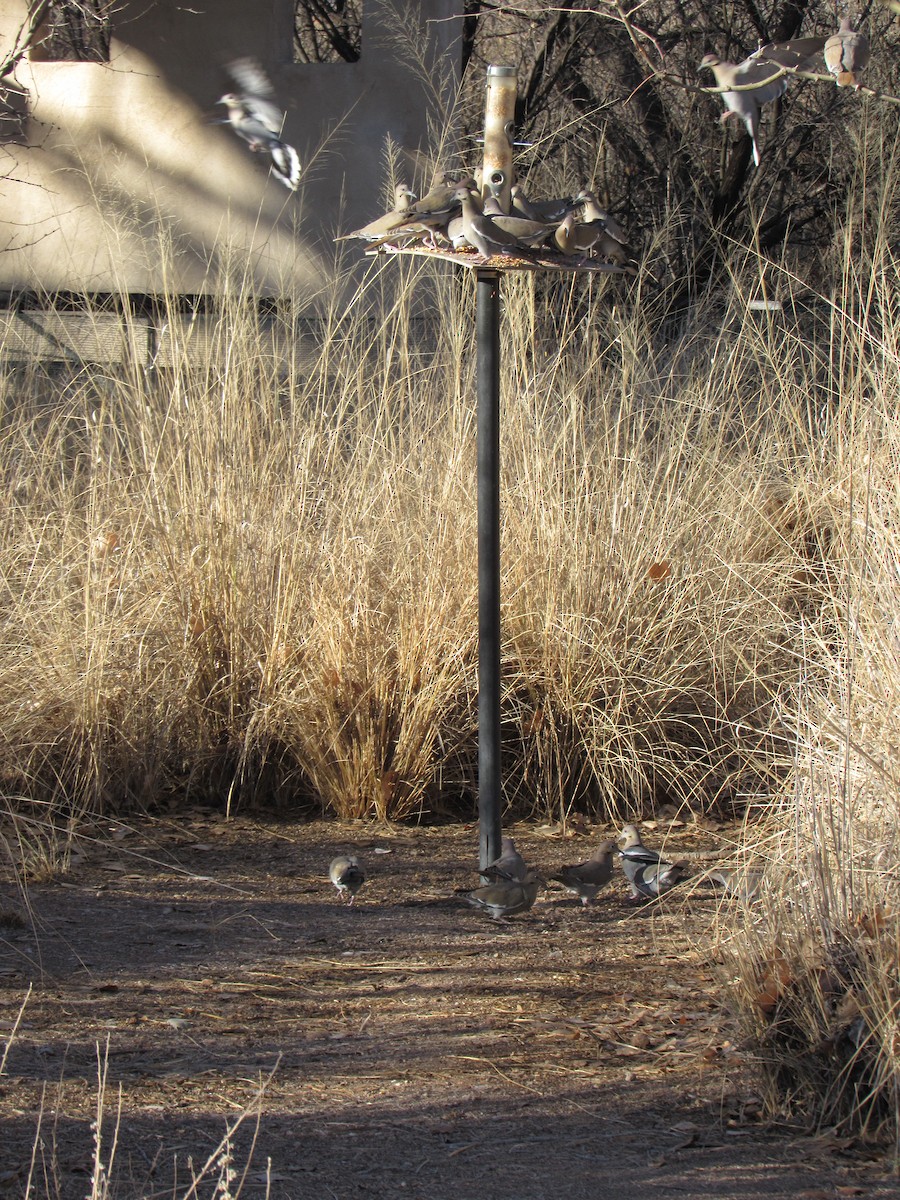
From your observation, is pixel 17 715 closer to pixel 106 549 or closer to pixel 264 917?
pixel 106 549

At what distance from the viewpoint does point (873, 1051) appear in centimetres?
240

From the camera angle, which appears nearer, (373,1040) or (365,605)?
(373,1040)

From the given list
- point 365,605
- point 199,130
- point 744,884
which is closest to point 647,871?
point 744,884

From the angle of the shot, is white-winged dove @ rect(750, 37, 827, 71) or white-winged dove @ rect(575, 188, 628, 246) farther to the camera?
white-winged dove @ rect(575, 188, 628, 246)

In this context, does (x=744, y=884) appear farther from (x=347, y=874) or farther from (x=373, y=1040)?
(x=347, y=874)

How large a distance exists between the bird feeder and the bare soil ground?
419 mm

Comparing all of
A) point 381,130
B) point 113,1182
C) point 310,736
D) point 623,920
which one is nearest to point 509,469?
point 310,736

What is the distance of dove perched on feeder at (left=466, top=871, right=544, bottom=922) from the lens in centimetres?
339

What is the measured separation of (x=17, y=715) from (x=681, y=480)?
260 cm

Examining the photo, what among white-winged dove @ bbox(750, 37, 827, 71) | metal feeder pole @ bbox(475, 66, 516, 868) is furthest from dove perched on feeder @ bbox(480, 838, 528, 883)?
white-winged dove @ bbox(750, 37, 827, 71)

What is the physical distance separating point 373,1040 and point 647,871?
1.06m

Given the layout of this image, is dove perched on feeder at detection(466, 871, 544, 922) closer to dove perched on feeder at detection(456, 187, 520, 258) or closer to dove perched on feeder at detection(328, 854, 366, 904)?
dove perched on feeder at detection(328, 854, 366, 904)

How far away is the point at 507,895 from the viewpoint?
3396 mm

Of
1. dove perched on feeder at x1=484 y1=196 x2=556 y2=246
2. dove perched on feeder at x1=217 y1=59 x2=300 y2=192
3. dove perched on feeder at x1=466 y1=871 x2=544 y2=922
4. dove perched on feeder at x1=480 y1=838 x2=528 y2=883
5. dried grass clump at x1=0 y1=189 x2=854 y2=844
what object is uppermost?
dove perched on feeder at x1=217 y1=59 x2=300 y2=192
